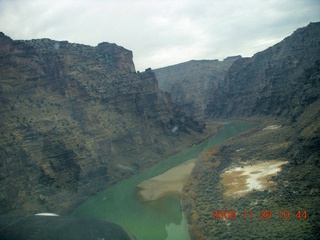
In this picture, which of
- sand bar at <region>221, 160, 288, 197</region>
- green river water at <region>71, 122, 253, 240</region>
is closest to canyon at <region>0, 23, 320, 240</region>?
sand bar at <region>221, 160, 288, 197</region>

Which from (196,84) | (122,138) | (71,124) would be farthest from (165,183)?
(196,84)

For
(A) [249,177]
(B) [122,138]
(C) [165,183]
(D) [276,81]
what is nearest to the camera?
(A) [249,177]

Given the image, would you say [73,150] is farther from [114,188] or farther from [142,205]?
[142,205]

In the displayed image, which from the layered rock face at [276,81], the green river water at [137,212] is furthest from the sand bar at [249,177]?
the layered rock face at [276,81]

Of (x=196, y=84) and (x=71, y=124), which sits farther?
(x=196, y=84)

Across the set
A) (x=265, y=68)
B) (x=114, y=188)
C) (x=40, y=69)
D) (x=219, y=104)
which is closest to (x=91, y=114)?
(x=40, y=69)

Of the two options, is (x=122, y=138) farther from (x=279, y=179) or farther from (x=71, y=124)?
(x=279, y=179)

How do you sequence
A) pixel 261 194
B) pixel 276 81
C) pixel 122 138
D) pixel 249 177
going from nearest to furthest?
1. pixel 261 194
2. pixel 249 177
3. pixel 122 138
4. pixel 276 81
